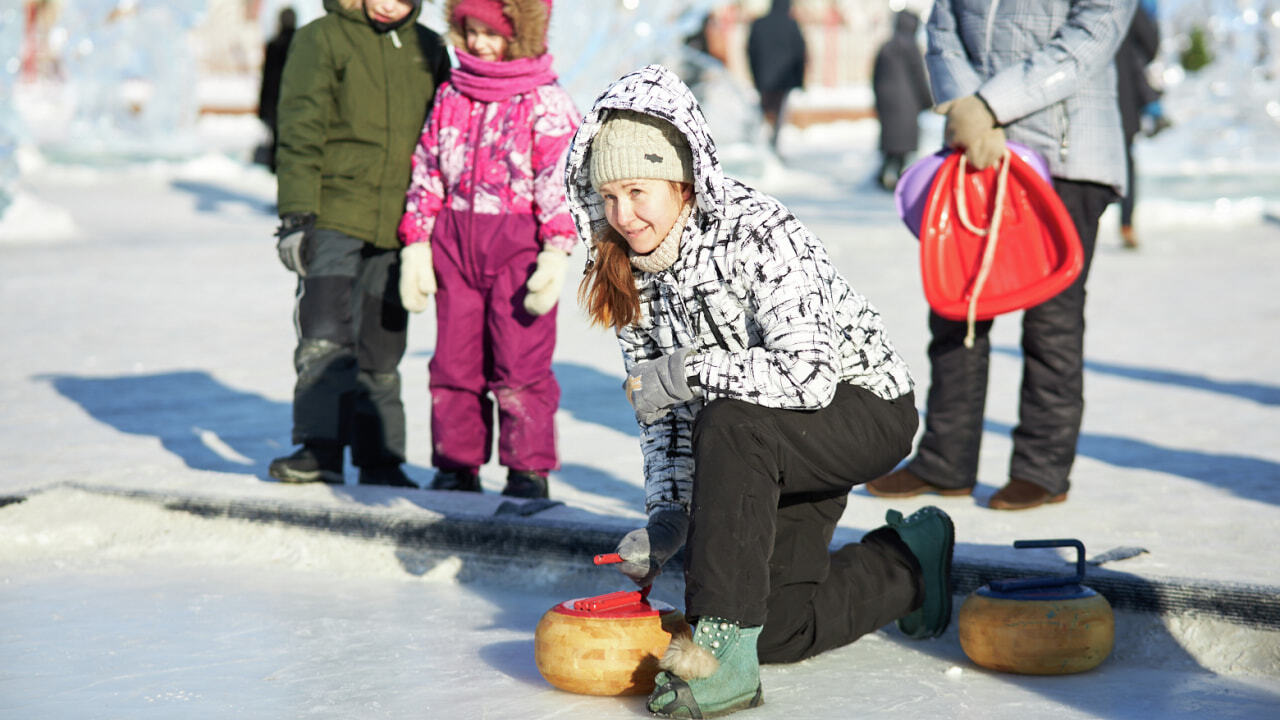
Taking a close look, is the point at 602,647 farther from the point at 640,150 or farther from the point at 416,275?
the point at 416,275

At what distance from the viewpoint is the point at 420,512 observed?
3.69 m

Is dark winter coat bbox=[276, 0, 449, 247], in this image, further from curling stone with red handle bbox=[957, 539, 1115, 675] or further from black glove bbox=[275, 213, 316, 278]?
curling stone with red handle bbox=[957, 539, 1115, 675]

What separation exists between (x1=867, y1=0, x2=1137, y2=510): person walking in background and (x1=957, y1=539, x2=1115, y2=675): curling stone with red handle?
3.68 ft

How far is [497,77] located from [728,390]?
1691mm

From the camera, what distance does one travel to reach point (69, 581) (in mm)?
3533

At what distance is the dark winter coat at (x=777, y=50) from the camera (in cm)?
1589

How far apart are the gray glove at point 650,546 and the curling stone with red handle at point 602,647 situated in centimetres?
4

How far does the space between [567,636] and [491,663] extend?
1.03 feet

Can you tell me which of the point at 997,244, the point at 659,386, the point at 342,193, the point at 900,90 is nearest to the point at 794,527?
the point at 659,386

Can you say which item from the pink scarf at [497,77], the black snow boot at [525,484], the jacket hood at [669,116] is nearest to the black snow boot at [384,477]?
the black snow boot at [525,484]

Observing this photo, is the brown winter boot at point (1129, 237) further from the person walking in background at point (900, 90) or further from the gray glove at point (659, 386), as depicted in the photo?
the gray glove at point (659, 386)

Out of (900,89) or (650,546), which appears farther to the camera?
(900,89)

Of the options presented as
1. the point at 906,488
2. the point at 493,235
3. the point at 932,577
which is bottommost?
the point at 906,488

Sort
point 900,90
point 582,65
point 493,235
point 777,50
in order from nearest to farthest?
point 493,235
point 900,90
point 777,50
point 582,65
